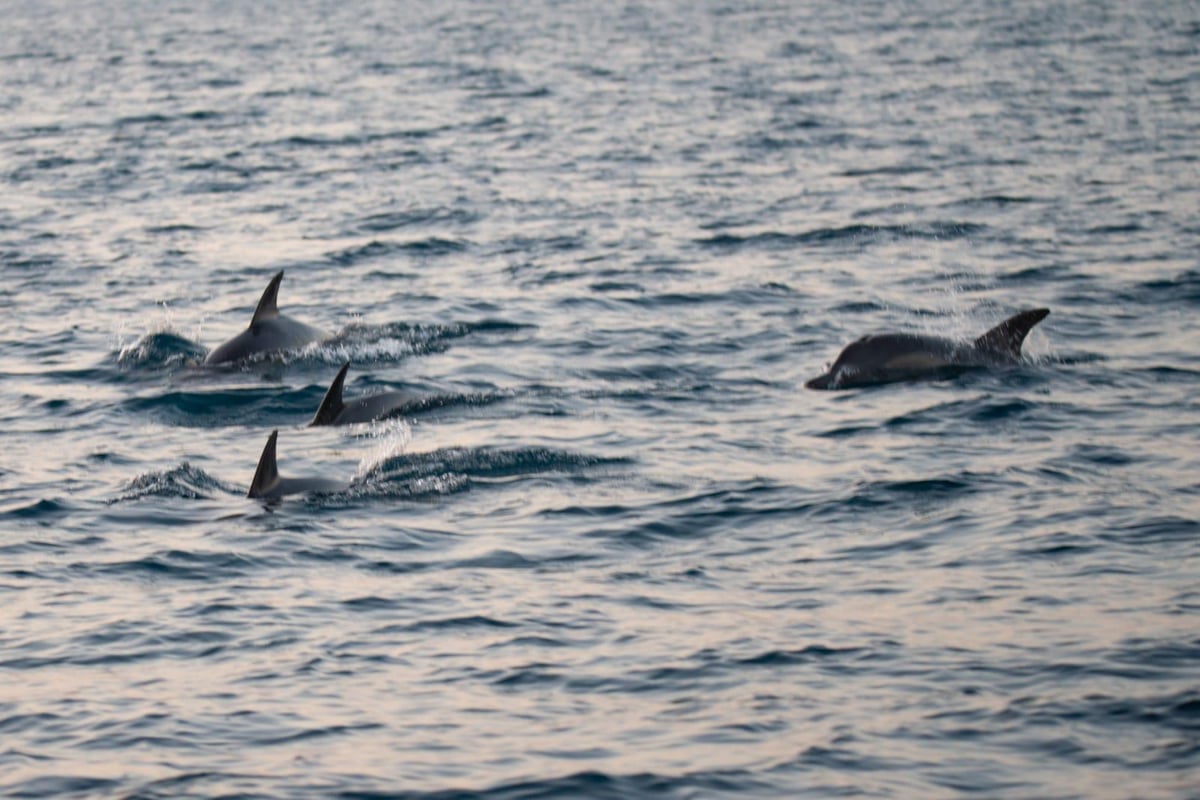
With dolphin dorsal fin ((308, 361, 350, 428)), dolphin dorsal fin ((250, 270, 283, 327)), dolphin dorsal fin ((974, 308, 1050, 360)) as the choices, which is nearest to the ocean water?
dolphin dorsal fin ((308, 361, 350, 428))

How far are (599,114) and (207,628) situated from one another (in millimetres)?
34761

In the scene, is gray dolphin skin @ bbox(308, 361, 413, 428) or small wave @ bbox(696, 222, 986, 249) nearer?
gray dolphin skin @ bbox(308, 361, 413, 428)

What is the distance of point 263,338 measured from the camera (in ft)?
72.6

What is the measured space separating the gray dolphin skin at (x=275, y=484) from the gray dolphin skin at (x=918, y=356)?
19.1ft

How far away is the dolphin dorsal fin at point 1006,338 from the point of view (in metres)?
20.7

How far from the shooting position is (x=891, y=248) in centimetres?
2866

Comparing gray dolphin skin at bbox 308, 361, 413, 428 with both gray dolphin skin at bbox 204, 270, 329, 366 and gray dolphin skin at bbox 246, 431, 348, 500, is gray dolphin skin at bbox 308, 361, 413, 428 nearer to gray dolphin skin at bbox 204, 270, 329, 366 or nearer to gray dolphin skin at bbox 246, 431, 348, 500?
gray dolphin skin at bbox 246, 431, 348, 500

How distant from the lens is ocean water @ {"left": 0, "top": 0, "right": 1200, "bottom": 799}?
1156 cm

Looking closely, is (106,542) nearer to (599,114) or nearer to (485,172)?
(485,172)

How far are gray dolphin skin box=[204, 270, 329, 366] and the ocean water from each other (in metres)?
0.29

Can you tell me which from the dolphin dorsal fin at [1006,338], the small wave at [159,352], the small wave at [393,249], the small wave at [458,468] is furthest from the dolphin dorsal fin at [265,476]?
the small wave at [393,249]

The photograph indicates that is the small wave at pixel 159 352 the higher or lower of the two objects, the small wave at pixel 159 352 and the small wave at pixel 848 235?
the higher

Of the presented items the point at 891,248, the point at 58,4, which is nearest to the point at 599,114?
the point at 891,248

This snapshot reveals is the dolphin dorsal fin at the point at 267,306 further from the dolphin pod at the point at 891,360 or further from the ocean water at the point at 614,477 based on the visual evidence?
the ocean water at the point at 614,477
